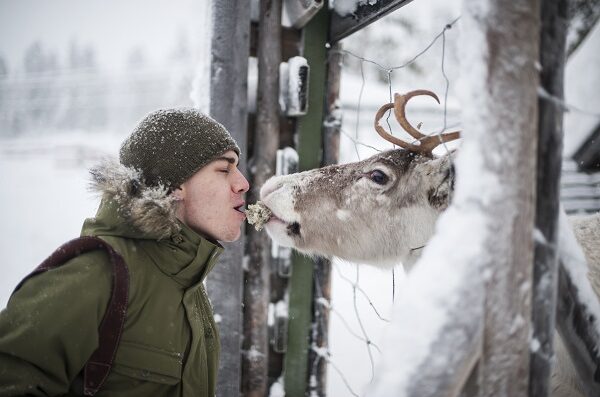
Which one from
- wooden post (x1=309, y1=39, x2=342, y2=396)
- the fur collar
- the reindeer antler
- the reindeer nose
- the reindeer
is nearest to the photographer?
the fur collar

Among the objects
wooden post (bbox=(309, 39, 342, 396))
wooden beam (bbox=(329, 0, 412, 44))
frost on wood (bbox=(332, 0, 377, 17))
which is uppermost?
frost on wood (bbox=(332, 0, 377, 17))

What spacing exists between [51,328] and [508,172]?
4.40ft

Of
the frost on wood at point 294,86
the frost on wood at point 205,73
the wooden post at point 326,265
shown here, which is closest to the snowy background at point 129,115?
the frost on wood at point 205,73

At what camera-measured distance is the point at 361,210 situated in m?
2.33

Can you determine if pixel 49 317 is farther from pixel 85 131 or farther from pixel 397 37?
pixel 85 131

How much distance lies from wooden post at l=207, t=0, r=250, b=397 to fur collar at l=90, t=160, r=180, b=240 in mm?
1212

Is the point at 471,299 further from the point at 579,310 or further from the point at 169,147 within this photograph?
the point at 169,147

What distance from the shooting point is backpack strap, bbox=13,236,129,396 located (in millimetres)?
1287

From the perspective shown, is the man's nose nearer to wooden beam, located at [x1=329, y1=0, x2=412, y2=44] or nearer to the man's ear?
the man's ear

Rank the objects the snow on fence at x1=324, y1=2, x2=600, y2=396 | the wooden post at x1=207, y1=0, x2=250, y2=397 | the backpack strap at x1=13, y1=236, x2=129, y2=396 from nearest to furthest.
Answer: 1. the snow on fence at x1=324, y1=2, x2=600, y2=396
2. the backpack strap at x1=13, y1=236, x2=129, y2=396
3. the wooden post at x1=207, y1=0, x2=250, y2=397

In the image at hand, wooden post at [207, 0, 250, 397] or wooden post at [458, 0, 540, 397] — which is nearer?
wooden post at [458, 0, 540, 397]

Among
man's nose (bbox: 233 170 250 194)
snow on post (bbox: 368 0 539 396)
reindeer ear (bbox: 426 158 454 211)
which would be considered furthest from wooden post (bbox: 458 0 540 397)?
man's nose (bbox: 233 170 250 194)

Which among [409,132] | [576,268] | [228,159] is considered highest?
[409,132]

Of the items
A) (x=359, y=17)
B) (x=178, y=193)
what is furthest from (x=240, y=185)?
(x=359, y=17)
